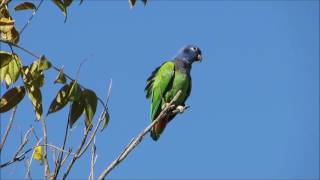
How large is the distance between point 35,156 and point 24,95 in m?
0.98

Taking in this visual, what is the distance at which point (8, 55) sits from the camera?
1655mm

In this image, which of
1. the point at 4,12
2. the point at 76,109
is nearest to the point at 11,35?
the point at 4,12

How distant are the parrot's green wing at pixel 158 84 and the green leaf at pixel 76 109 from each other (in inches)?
167

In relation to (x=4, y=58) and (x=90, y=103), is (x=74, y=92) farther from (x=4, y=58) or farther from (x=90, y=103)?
(x=4, y=58)

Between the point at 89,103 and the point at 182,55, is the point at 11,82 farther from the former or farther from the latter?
the point at 182,55

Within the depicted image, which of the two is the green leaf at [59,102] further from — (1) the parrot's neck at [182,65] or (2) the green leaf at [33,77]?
(1) the parrot's neck at [182,65]

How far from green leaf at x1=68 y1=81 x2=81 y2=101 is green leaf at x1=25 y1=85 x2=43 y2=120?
0.35 feet

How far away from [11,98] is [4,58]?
0.45 ft

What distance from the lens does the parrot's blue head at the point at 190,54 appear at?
23.2 ft

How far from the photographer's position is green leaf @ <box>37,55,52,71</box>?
1.58m

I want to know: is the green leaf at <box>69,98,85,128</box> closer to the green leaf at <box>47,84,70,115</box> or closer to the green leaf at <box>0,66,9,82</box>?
the green leaf at <box>47,84,70,115</box>

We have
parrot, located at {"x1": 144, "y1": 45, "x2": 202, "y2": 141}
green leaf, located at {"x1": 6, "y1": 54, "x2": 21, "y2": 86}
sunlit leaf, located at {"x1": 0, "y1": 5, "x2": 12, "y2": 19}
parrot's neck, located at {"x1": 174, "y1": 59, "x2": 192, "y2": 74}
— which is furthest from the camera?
parrot's neck, located at {"x1": 174, "y1": 59, "x2": 192, "y2": 74}

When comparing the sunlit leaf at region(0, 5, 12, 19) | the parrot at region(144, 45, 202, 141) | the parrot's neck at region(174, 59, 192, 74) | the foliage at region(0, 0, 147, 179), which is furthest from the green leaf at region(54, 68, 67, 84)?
the parrot's neck at region(174, 59, 192, 74)

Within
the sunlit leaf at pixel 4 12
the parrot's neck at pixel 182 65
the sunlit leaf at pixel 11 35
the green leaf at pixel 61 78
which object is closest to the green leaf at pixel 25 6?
the sunlit leaf at pixel 4 12
